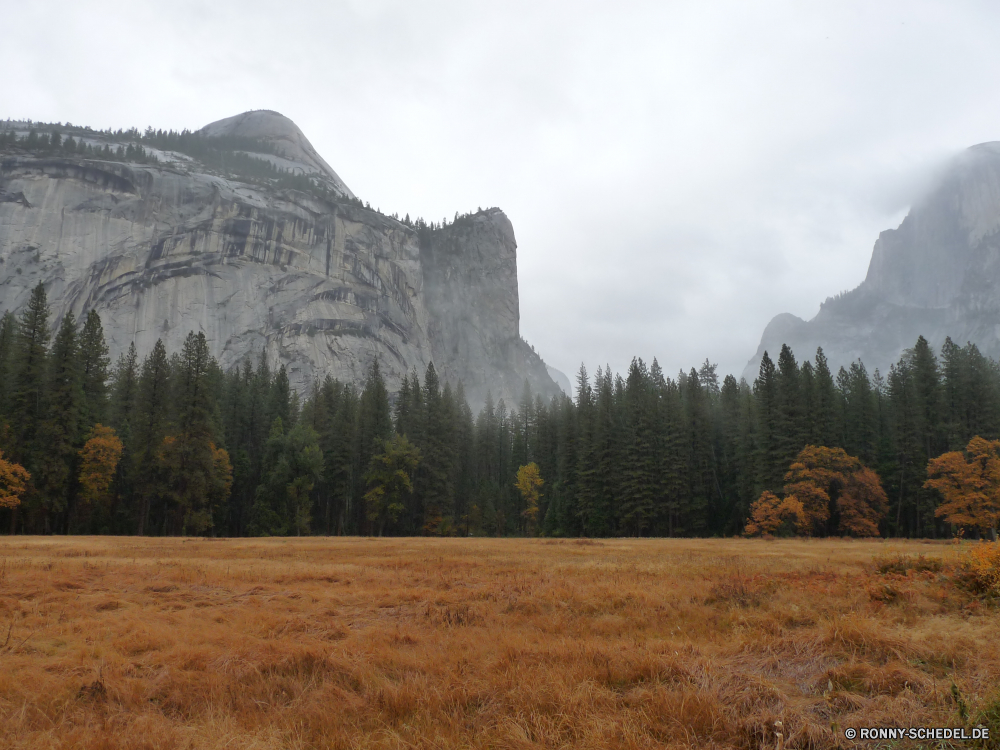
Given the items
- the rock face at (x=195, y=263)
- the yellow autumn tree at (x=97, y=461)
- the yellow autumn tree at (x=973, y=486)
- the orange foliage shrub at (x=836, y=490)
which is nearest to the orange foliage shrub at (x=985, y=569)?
the yellow autumn tree at (x=973, y=486)

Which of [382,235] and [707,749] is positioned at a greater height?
[382,235]

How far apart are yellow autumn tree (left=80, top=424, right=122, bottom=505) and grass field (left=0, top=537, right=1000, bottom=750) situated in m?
40.7

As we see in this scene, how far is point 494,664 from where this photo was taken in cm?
754

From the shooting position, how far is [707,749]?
5164 millimetres

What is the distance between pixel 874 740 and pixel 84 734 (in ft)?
25.3

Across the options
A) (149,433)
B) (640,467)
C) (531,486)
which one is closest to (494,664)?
(149,433)

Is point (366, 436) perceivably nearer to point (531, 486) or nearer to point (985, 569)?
point (531, 486)

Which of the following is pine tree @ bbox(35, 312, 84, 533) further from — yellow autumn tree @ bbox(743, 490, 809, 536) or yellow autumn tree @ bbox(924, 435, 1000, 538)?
yellow autumn tree @ bbox(924, 435, 1000, 538)

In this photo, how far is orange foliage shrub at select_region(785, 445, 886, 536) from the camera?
155 ft

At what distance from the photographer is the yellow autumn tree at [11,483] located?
40.6 meters

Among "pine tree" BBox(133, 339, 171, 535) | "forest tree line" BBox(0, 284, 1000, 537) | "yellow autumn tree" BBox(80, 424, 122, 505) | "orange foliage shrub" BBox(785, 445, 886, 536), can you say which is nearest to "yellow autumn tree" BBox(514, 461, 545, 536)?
"forest tree line" BBox(0, 284, 1000, 537)

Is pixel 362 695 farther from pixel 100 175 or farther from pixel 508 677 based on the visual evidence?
Answer: pixel 100 175

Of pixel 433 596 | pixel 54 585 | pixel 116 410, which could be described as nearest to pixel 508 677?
pixel 433 596

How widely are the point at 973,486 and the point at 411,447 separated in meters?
53.9
